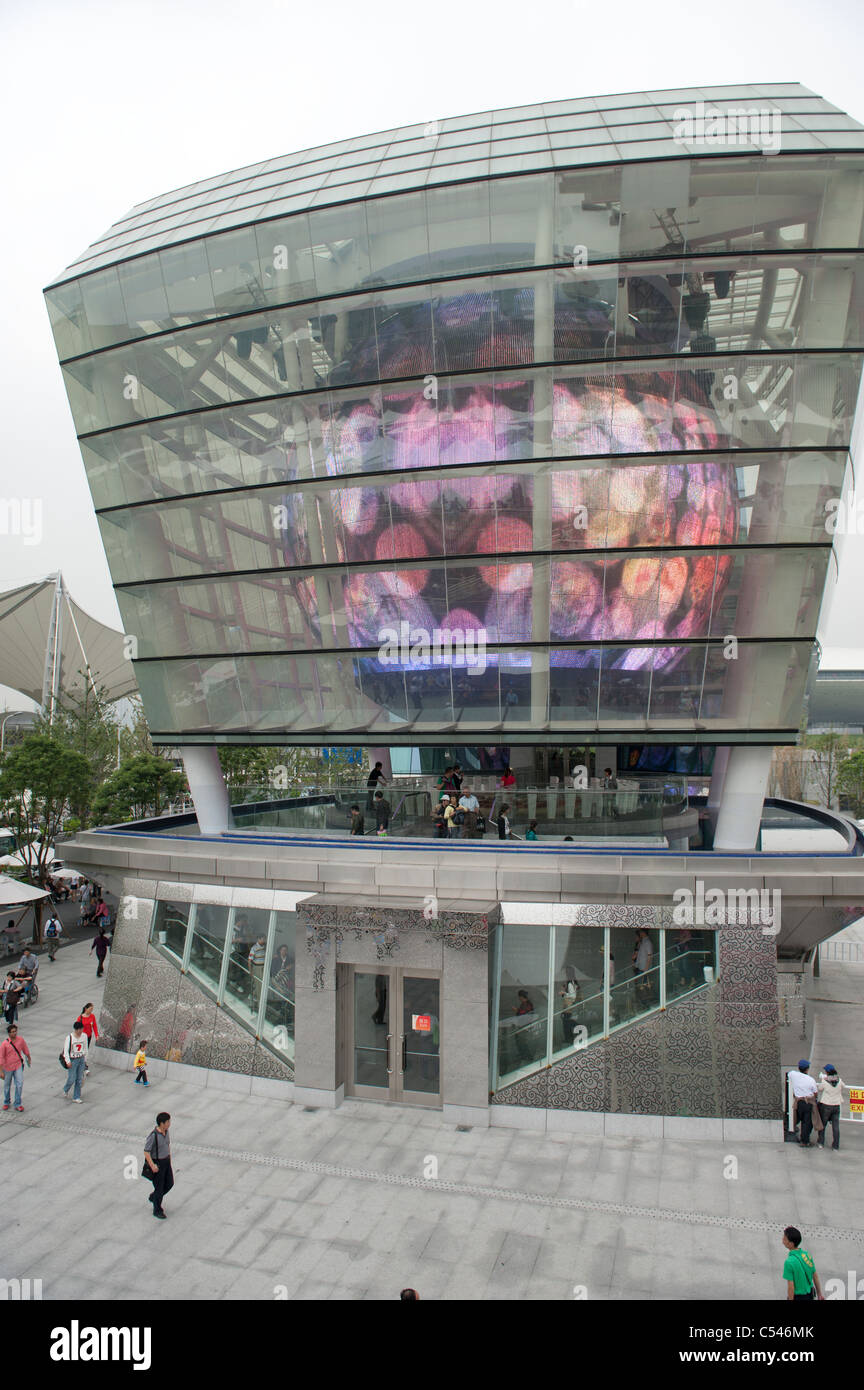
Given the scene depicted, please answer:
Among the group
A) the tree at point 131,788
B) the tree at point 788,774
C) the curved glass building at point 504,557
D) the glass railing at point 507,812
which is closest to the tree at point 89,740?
the tree at point 131,788

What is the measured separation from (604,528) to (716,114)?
10724 millimetres

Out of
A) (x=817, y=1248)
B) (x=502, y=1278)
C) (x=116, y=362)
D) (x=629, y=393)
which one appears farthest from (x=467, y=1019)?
(x=116, y=362)

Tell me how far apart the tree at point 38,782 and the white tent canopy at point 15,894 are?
7.61 m

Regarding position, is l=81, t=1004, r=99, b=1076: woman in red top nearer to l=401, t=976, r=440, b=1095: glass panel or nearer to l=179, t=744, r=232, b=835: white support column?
l=179, t=744, r=232, b=835: white support column

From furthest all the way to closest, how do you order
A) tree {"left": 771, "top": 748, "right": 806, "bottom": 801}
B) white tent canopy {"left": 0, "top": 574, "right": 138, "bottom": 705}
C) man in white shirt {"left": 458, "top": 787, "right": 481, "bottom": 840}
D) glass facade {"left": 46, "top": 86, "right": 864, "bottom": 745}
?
tree {"left": 771, "top": 748, "right": 806, "bottom": 801} → white tent canopy {"left": 0, "top": 574, "right": 138, "bottom": 705} → man in white shirt {"left": 458, "top": 787, "right": 481, "bottom": 840} → glass facade {"left": 46, "top": 86, "right": 864, "bottom": 745}

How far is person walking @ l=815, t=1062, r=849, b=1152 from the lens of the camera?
616 inches

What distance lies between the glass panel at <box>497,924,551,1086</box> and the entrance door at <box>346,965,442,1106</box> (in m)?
1.37

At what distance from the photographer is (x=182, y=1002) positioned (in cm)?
2009

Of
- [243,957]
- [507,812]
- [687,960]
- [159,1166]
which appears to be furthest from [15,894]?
[687,960]

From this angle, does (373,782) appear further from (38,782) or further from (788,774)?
(788,774)

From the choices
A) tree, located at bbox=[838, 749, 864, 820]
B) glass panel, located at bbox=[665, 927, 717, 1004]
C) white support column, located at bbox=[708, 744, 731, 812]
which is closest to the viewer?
glass panel, located at bbox=[665, 927, 717, 1004]

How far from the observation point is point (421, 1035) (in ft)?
57.8

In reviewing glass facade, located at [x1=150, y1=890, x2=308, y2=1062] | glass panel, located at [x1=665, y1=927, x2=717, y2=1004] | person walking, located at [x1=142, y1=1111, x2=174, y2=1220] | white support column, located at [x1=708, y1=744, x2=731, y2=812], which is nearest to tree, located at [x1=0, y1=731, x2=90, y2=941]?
glass facade, located at [x1=150, y1=890, x2=308, y2=1062]
